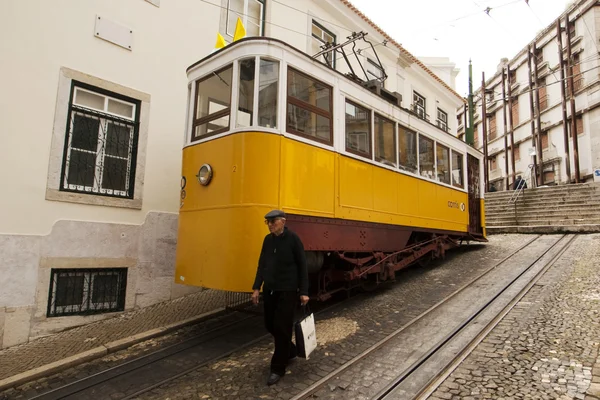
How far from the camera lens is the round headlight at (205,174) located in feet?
16.0

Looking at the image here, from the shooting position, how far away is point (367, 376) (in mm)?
3555

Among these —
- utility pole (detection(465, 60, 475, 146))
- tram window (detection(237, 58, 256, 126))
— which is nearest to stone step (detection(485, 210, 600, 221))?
utility pole (detection(465, 60, 475, 146))

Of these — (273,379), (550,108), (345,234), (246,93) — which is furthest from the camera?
(550,108)

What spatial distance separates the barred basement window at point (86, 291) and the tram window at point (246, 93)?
3.46 meters

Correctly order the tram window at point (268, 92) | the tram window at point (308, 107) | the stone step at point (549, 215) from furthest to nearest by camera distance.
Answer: the stone step at point (549, 215), the tram window at point (308, 107), the tram window at point (268, 92)

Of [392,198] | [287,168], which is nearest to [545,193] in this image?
[392,198]

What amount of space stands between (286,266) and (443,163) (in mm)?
5908

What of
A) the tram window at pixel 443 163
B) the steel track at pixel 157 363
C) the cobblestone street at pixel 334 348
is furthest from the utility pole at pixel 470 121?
the steel track at pixel 157 363

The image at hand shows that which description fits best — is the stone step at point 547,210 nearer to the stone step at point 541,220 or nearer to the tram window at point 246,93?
the stone step at point 541,220

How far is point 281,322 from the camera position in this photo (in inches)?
143

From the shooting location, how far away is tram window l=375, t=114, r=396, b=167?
627 cm

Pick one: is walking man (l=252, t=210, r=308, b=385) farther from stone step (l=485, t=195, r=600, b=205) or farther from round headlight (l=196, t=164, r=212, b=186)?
stone step (l=485, t=195, r=600, b=205)

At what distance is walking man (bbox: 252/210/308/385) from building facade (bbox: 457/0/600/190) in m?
17.7

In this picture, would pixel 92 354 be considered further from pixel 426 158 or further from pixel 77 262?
pixel 426 158
